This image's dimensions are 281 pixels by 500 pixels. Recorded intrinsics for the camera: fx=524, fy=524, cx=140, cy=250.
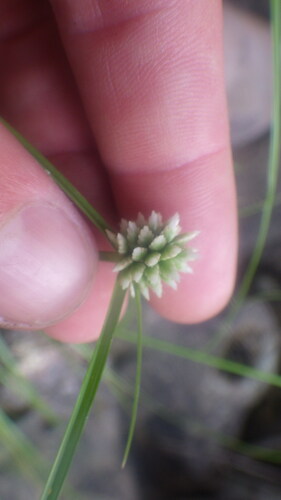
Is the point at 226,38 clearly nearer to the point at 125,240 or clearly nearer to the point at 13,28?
the point at 13,28

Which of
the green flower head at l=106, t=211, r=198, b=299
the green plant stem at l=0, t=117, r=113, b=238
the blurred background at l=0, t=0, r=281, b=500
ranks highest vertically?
the green plant stem at l=0, t=117, r=113, b=238

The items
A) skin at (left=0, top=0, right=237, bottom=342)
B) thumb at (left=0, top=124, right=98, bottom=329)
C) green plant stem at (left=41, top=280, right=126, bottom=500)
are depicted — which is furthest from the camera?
skin at (left=0, top=0, right=237, bottom=342)

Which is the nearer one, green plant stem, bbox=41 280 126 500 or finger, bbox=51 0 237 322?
green plant stem, bbox=41 280 126 500

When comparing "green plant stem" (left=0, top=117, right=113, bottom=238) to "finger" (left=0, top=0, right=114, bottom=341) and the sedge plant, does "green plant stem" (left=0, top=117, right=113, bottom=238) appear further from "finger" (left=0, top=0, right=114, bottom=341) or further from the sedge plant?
"finger" (left=0, top=0, right=114, bottom=341)

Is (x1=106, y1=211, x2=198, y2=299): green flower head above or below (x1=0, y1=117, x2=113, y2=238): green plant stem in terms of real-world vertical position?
below

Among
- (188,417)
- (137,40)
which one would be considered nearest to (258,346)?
(188,417)

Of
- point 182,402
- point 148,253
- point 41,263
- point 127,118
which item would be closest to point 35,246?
point 41,263

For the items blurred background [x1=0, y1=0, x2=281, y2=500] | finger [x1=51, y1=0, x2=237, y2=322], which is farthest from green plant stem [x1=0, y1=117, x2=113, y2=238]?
blurred background [x1=0, y1=0, x2=281, y2=500]
